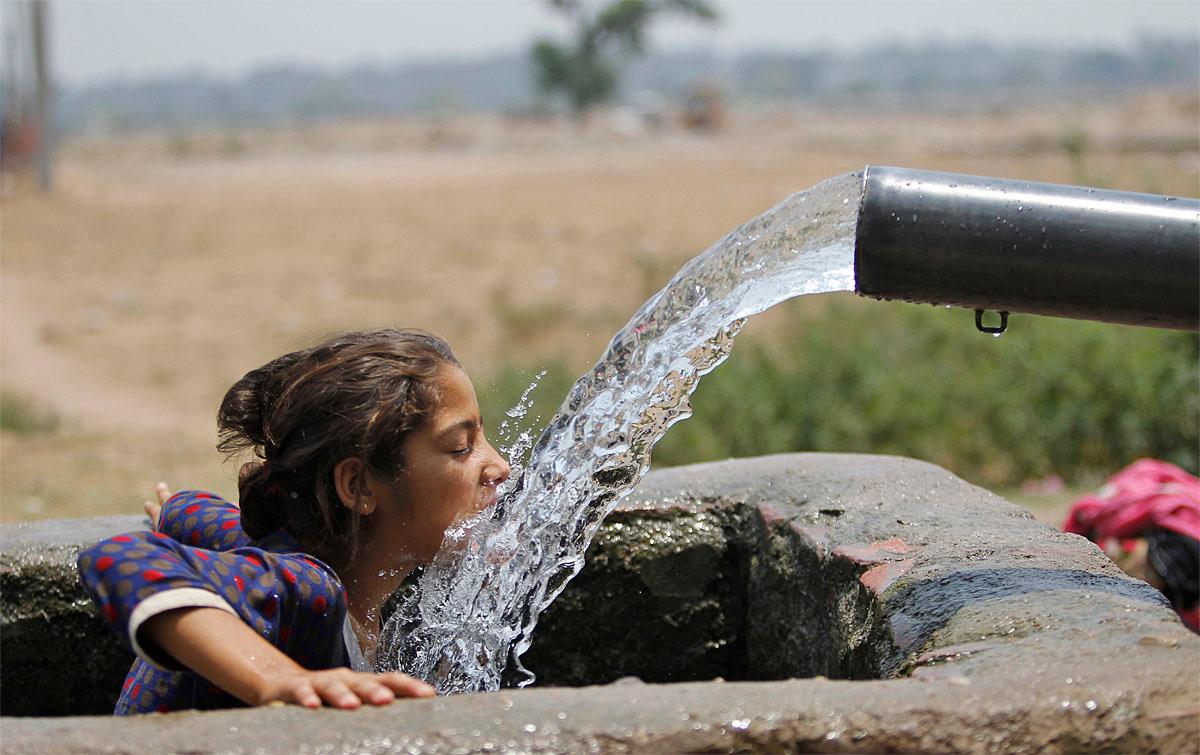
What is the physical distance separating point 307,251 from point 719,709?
1093 cm

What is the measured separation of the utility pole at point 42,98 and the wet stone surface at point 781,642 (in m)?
15.3

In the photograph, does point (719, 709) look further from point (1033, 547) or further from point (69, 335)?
point (69, 335)

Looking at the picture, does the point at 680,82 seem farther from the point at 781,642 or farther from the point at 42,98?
the point at 781,642

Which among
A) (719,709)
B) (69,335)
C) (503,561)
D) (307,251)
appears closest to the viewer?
(719,709)

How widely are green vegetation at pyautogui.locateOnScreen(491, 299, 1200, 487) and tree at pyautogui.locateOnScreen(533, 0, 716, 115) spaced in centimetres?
3936

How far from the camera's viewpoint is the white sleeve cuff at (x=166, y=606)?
1.48 m

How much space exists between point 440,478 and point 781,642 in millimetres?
635

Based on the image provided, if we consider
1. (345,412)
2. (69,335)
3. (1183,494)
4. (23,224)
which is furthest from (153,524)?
(23,224)

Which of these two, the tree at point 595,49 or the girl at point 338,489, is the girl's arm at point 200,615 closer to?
the girl at point 338,489

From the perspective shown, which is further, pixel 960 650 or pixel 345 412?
pixel 345 412

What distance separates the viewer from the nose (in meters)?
2.03

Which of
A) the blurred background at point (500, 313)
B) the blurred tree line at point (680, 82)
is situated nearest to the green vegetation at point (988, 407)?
the blurred background at point (500, 313)

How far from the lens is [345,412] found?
1936 mm

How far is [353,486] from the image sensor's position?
6.43ft
